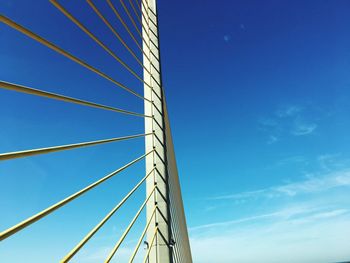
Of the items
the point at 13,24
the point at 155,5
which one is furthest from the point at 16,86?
the point at 155,5

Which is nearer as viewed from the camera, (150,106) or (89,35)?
(89,35)

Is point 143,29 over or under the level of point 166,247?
over

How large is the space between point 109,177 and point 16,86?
61 centimetres

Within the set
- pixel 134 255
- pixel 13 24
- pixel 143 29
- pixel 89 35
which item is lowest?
pixel 134 255

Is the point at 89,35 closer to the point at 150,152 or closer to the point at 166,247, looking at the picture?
the point at 150,152

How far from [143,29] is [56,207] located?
6.24 feet

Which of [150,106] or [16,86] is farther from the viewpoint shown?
[150,106]

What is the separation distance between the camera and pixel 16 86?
65 cm

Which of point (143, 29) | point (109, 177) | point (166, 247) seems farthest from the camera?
point (143, 29)

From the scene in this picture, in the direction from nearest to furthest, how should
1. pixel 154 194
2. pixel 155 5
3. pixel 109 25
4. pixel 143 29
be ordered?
pixel 109 25 < pixel 154 194 < pixel 143 29 < pixel 155 5

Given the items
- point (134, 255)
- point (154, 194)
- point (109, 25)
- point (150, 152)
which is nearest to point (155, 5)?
point (109, 25)

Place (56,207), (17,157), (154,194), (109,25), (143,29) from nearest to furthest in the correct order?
(17,157) → (56,207) → (109,25) → (154,194) → (143,29)

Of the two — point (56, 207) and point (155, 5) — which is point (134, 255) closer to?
point (56, 207)

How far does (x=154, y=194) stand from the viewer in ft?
5.97
